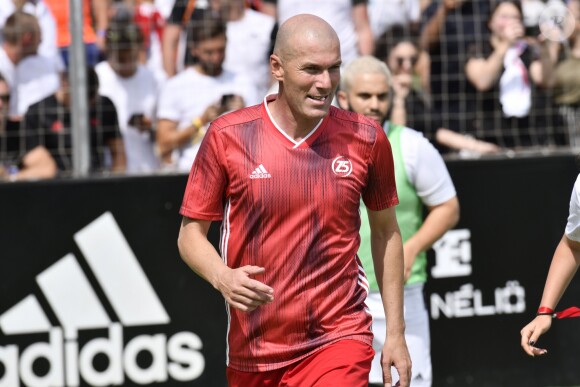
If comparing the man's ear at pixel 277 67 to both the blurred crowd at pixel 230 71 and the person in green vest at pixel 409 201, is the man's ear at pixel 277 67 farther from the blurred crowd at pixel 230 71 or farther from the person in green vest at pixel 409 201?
the blurred crowd at pixel 230 71

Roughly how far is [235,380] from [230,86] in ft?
12.2

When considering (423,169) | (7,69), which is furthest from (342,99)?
(7,69)

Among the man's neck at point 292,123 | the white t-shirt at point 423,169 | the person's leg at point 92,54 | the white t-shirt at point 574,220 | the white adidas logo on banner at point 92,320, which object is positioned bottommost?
the white adidas logo on banner at point 92,320

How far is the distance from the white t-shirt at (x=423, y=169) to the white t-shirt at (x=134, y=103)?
2.44 meters

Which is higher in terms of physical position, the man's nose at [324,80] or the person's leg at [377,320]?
the man's nose at [324,80]

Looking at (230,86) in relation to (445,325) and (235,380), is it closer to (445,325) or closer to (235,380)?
(445,325)

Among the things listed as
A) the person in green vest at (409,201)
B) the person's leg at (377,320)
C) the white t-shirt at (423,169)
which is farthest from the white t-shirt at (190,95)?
the person's leg at (377,320)

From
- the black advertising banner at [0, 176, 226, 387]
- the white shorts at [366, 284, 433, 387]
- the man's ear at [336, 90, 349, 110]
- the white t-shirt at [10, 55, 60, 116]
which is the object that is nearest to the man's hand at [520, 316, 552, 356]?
the white shorts at [366, 284, 433, 387]

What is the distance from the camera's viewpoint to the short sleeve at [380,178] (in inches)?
182

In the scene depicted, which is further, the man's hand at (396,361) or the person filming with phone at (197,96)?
the person filming with phone at (197,96)

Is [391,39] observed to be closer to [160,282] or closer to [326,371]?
[160,282]

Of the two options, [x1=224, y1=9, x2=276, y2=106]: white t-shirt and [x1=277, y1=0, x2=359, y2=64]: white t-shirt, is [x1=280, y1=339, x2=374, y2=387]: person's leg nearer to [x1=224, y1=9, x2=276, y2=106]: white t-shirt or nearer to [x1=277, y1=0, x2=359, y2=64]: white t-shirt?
[x1=224, y1=9, x2=276, y2=106]: white t-shirt

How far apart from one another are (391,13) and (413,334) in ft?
10.0

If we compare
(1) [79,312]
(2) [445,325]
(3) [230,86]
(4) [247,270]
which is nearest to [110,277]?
(1) [79,312]
